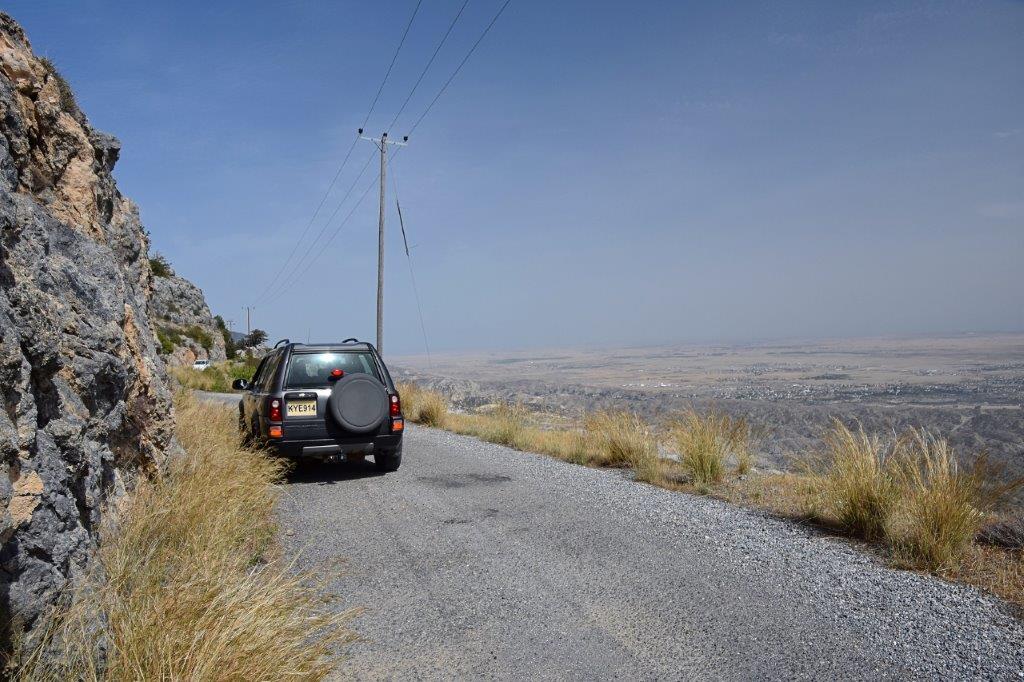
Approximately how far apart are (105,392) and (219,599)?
2272 mm

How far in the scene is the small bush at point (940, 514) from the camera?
198 inches

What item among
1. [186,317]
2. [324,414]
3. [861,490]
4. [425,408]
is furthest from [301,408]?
[186,317]

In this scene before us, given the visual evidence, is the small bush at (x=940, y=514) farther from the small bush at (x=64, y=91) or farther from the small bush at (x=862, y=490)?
the small bush at (x=64, y=91)

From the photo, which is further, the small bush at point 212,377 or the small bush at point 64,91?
the small bush at point 212,377

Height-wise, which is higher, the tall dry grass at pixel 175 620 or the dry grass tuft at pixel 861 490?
the tall dry grass at pixel 175 620

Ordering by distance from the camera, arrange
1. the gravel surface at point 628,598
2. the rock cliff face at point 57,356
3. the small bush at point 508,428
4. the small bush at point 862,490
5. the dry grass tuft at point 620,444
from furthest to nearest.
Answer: the small bush at point 508,428, the dry grass tuft at point 620,444, the small bush at point 862,490, the gravel surface at point 628,598, the rock cliff face at point 57,356

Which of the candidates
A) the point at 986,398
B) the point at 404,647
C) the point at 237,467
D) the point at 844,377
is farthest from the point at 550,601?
the point at 844,377

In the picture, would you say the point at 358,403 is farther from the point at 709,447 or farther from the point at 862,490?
the point at 862,490

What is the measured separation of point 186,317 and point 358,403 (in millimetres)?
45727

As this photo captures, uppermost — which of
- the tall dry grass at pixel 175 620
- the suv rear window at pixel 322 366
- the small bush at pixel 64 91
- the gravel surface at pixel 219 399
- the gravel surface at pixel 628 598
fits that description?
the small bush at pixel 64 91

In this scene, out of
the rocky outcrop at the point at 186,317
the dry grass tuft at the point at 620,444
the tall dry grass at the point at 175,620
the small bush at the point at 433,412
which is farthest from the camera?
the rocky outcrop at the point at 186,317

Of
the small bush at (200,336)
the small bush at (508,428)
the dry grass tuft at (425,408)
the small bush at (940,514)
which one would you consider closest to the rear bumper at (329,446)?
the small bush at (508,428)

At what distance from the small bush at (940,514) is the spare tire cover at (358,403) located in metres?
5.88

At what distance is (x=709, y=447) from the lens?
8367 mm
